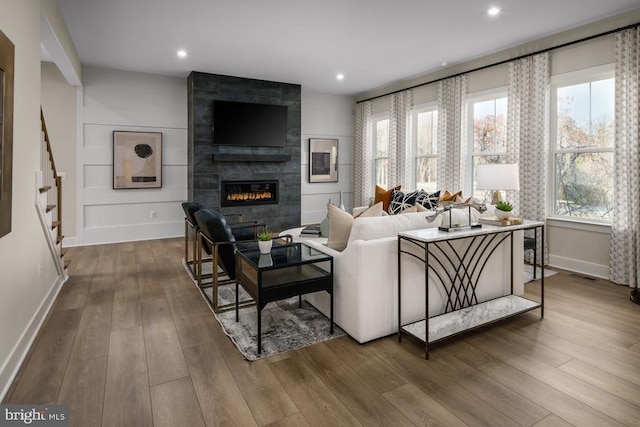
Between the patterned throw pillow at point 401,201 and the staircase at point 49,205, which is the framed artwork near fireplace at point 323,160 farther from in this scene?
the staircase at point 49,205

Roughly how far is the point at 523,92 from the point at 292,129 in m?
3.86

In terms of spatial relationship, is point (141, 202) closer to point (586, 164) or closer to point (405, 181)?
point (405, 181)

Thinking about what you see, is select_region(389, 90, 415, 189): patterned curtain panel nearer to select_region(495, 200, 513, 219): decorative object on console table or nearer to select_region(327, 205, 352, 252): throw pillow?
select_region(495, 200, 513, 219): decorative object on console table

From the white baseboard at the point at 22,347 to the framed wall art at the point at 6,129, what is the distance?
734 mm

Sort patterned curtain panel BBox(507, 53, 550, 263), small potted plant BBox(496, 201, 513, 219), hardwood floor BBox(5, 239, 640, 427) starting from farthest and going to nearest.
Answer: patterned curtain panel BBox(507, 53, 550, 263), small potted plant BBox(496, 201, 513, 219), hardwood floor BBox(5, 239, 640, 427)

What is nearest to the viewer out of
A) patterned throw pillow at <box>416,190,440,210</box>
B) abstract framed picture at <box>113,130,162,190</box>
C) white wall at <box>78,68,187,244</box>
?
patterned throw pillow at <box>416,190,440,210</box>

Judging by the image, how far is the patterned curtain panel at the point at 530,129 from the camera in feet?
15.2

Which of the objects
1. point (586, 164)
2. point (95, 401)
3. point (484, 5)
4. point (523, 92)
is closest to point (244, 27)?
point (484, 5)

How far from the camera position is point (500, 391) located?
2.08 metres

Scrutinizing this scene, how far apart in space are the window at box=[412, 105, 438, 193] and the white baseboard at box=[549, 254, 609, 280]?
216cm

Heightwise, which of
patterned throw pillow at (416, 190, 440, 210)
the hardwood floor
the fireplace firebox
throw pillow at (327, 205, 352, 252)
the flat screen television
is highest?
the flat screen television

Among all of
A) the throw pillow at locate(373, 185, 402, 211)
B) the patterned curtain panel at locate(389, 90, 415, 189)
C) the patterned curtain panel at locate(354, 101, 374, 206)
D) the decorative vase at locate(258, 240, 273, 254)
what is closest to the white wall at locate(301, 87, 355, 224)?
the patterned curtain panel at locate(354, 101, 374, 206)

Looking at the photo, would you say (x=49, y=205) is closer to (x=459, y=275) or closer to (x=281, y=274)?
(x=281, y=274)

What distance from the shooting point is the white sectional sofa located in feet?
8.55
